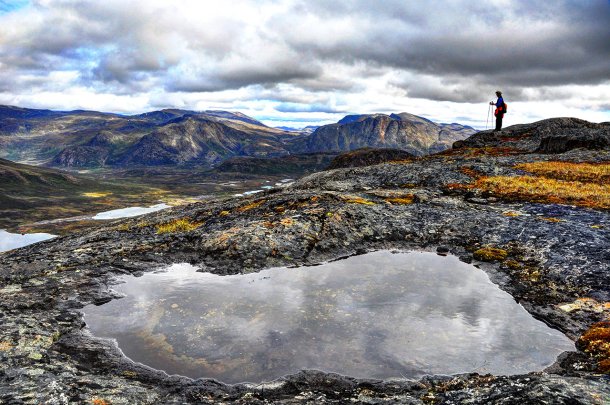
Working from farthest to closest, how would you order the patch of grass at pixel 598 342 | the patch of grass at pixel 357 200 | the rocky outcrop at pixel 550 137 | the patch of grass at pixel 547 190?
the rocky outcrop at pixel 550 137 < the patch of grass at pixel 547 190 < the patch of grass at pixel 357 200 < the patch of grass at pixel 598 342

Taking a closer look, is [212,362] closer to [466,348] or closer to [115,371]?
[115,371]

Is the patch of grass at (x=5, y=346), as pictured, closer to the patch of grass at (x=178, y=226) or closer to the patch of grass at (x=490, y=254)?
the patch of grass at (x=178, y=226)

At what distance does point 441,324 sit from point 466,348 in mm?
1090

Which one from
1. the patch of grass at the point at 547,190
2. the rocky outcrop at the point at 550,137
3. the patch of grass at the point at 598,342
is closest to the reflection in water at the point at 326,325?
the patch of grass at the point at 598,342

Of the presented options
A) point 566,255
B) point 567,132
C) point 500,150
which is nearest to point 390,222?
point 566,255

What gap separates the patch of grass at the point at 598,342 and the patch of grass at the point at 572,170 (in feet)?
72.7

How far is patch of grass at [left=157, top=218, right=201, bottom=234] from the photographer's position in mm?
20122

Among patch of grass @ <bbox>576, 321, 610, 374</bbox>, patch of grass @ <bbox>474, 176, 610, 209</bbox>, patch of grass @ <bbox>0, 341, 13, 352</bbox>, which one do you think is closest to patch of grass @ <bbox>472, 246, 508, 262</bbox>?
patch of grass @ <bbox>576, 321, 610, 374</bbox>

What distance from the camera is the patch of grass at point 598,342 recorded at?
891 centimetres

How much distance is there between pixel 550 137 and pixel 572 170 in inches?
515

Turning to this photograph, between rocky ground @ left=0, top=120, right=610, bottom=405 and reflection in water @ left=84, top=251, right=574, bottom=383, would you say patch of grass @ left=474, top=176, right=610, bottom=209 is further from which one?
reflection in water @ left=84, top=251, right=574, bottom=383

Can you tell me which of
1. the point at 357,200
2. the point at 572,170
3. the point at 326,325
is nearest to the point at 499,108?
the point at 572,170

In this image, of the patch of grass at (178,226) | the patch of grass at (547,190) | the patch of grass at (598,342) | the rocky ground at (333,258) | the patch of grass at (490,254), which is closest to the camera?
the rocky ground at (333,258)

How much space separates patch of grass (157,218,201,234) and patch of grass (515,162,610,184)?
2576 centimetres
